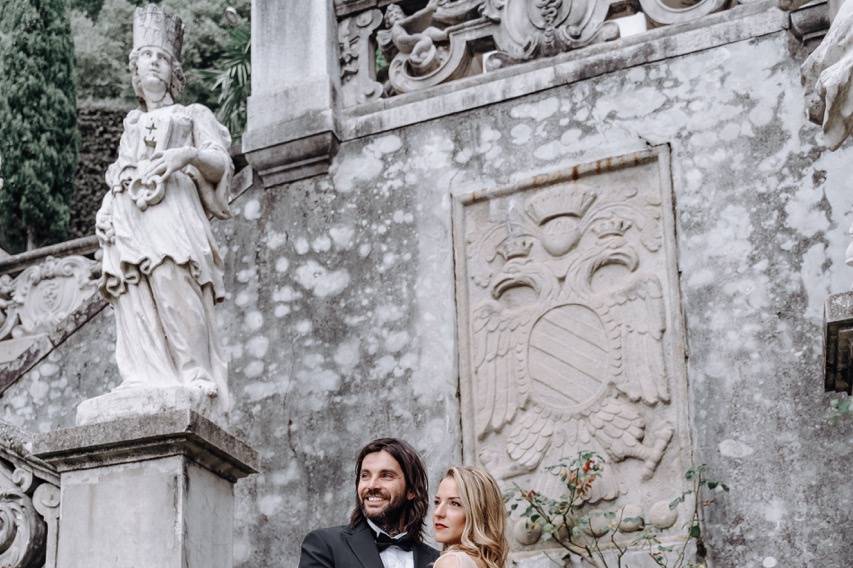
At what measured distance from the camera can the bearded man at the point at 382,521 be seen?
4609mm

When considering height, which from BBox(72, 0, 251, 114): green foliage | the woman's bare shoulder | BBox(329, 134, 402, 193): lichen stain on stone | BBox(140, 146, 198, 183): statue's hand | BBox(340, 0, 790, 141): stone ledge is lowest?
the woman's bare shoulder

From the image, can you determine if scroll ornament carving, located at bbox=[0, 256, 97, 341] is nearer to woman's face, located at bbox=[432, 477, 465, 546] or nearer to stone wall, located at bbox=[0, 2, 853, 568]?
stone wall, located at bbox=[0, 2, 853, 568]

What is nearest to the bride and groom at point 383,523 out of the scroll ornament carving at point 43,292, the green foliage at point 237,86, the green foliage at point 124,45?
the scroll ornament carving at point 43,292

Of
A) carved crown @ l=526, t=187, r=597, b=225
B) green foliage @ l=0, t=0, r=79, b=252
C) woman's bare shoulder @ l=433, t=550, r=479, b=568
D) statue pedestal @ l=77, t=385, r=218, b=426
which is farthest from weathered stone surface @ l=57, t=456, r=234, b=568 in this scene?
green foliage @ l=0, t=0, r=79, b=252

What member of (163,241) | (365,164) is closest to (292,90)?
(365,164)

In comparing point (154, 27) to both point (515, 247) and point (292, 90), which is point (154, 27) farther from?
point (515, 247)

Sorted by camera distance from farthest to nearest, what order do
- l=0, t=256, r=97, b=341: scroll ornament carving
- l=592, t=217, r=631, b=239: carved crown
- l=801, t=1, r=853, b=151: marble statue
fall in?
l=0, t=256, r=97, b=341: scroll ornament carving, l=592, t=217, r=631, b=239: carved crown, l=801, t=1, r=853, b=151: marble statue

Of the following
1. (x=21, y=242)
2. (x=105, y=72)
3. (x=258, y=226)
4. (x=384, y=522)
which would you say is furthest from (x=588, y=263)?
(x=105, y=72)

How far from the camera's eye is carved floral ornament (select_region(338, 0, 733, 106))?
825 cm

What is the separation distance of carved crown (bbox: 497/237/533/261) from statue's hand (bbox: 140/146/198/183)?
6.19 feet

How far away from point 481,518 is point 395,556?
24.3 inches

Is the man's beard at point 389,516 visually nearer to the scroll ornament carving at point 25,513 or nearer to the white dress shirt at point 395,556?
the white dress shirt at point 395,556

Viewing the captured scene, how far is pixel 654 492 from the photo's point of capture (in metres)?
7.02

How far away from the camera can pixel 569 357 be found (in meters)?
7.43
